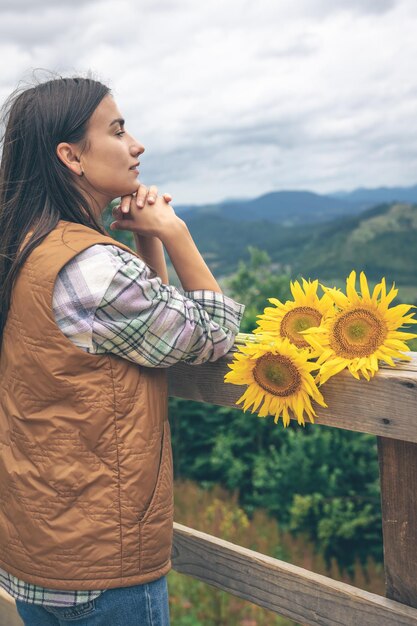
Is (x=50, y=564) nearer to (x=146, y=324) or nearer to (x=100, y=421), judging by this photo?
(x=100, y=421)

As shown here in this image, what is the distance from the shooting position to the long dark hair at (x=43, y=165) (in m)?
1.76

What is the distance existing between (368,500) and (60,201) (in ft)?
23.2

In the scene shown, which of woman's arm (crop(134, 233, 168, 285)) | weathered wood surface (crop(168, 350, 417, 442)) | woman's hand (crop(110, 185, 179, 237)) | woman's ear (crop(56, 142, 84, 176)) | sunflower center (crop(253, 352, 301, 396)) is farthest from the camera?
woman's arm (crop(134, 233, 168, 285))

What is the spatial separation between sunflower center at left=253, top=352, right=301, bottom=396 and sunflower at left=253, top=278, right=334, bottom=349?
8cm

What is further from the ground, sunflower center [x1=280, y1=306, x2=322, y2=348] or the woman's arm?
the woman's arm

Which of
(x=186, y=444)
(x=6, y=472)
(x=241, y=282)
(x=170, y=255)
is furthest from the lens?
(x=241, y=282)

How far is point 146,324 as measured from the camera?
162 cm

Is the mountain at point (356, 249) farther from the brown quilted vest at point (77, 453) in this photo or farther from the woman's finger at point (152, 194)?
the brown quilted vest at point (77, 453)

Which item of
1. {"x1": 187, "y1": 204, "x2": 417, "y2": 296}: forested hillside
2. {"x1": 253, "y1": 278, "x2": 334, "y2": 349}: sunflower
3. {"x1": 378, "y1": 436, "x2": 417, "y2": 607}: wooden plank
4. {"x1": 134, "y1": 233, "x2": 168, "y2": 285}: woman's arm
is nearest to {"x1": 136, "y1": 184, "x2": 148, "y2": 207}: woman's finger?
{"x1": 134, "y1": 233, "x2": 168, "y2": 285}: woman's arm

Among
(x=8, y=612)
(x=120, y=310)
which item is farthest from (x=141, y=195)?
(x=8, y=612)

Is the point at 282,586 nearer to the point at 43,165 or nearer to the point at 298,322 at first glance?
the point at 298,322

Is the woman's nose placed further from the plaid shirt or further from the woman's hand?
the plaid shirt

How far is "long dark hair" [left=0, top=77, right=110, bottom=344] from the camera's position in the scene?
5.77 ft

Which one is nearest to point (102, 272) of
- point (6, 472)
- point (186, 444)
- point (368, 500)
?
point (6, 472)
